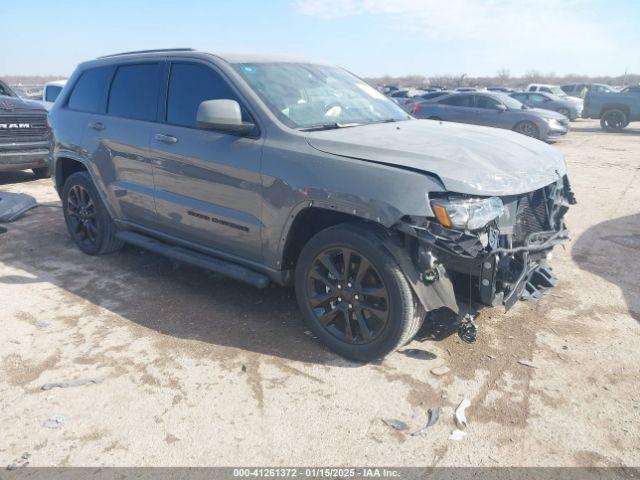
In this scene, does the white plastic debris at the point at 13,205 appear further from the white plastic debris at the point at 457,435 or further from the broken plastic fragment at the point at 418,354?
the white plastic debris at the point at 457,435

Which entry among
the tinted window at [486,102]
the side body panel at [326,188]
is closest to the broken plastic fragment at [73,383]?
the side body panel at [326,188]

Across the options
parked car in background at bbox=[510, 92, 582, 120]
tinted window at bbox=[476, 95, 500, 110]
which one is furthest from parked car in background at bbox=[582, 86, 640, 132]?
tinted window at bbox=[476, 95, 500, 110]

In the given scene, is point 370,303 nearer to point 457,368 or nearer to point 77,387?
point 457,368

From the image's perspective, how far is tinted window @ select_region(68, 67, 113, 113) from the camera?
5004 mm

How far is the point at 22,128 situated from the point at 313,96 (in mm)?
7164

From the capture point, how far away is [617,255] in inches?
211

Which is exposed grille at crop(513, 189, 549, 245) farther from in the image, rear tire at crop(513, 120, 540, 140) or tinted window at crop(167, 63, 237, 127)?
rear tire at crop(513, 120, 540, 140)

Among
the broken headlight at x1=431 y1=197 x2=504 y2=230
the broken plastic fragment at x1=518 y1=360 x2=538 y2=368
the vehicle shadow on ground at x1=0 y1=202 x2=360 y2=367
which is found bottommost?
the broken plastic fragment at x1=518 y1=360 x2=538 y2=368

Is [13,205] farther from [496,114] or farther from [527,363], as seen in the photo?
[496,114]

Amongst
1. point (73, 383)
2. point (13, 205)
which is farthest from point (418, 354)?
point (13, 205)

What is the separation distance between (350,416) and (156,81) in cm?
320

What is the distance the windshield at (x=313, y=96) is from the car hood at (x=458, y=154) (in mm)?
227

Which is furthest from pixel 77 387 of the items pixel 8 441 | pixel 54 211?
pixel 54 211

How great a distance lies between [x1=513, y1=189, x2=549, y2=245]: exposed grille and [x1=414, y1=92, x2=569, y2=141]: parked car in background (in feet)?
38.7
